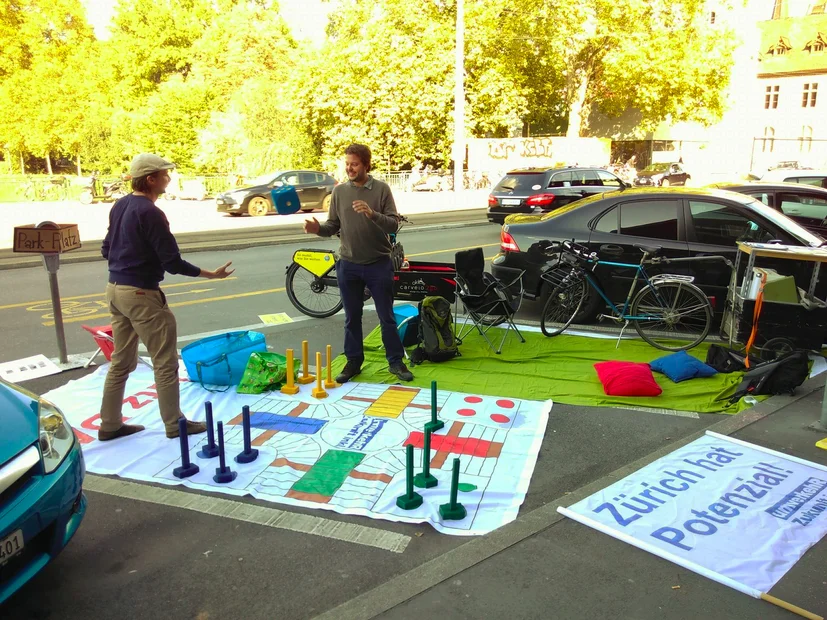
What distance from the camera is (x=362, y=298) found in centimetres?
614

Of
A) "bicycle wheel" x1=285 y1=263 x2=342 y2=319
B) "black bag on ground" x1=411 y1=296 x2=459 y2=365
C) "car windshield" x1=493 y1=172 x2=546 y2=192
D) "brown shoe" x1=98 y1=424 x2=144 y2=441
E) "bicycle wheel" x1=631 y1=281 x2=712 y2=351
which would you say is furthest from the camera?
"car windshield" x1=493 y1=172 x2=546 y2=192

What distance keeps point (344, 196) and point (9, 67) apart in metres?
50.7

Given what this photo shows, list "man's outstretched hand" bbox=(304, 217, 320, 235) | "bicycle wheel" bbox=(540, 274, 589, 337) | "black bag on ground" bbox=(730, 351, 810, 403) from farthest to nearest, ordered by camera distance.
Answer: "bicycle wheel" bbox=(540, 274, 589, 337), "man's outstretched hand" bbox=(304, 217, 320, 235), "black bag on ground" bbox=(730, 351, 810, 403)

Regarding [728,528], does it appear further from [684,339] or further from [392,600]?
[684,339]

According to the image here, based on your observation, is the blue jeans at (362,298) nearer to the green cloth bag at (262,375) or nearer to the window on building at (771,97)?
the green cloth bag at (262,375)

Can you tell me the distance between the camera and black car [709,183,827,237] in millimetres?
9047

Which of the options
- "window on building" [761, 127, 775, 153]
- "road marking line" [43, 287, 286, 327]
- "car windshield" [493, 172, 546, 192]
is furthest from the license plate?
"window on building" [761, 127, 775, 153]

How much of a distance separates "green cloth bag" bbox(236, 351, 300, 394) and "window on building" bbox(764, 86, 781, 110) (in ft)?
173

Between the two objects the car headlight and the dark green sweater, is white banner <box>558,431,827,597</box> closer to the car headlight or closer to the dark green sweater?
the car headlight

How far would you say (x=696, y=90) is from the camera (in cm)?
3650

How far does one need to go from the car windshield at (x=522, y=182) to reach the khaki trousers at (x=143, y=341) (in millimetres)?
13302

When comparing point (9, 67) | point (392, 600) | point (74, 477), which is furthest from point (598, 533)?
point (9, 67)

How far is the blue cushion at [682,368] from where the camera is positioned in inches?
240

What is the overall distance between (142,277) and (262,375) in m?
1.65
